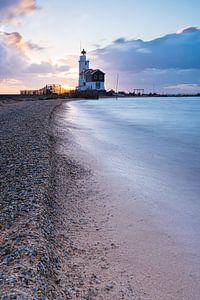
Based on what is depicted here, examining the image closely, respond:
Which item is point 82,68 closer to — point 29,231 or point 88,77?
point 88,77

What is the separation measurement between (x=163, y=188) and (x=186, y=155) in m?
3.94

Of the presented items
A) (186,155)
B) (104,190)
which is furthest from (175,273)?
(186,155)

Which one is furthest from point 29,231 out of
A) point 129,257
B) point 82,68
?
point 82,68

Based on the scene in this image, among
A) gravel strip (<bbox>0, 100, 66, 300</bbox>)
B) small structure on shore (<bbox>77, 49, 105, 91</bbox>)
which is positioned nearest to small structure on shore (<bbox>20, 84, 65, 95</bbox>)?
small structure on shore (<bbox>77, 49, 105, 91</bbox>)

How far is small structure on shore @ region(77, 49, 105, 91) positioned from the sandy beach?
76.3 meters

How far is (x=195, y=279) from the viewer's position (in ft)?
9.05

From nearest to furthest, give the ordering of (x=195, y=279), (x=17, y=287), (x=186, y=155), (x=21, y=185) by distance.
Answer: (x=17, y=287) → (x=195, y=279) → (x=21, y=185) → (x=186, y=155)

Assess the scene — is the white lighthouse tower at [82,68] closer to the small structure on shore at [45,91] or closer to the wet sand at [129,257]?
the small structure on shore at [45,91]

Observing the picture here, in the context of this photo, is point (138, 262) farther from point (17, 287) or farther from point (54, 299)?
point (17, 287)

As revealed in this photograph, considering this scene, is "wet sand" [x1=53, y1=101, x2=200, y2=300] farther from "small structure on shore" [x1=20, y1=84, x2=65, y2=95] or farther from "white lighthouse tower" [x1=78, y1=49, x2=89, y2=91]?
"white lighthouse tower" [x1=78, y1=49, x2=89, y2=91]

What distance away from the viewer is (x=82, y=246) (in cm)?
326

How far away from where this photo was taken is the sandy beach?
2.49 m

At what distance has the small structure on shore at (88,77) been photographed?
80.3 metres

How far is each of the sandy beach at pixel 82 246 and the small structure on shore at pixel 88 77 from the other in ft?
250
